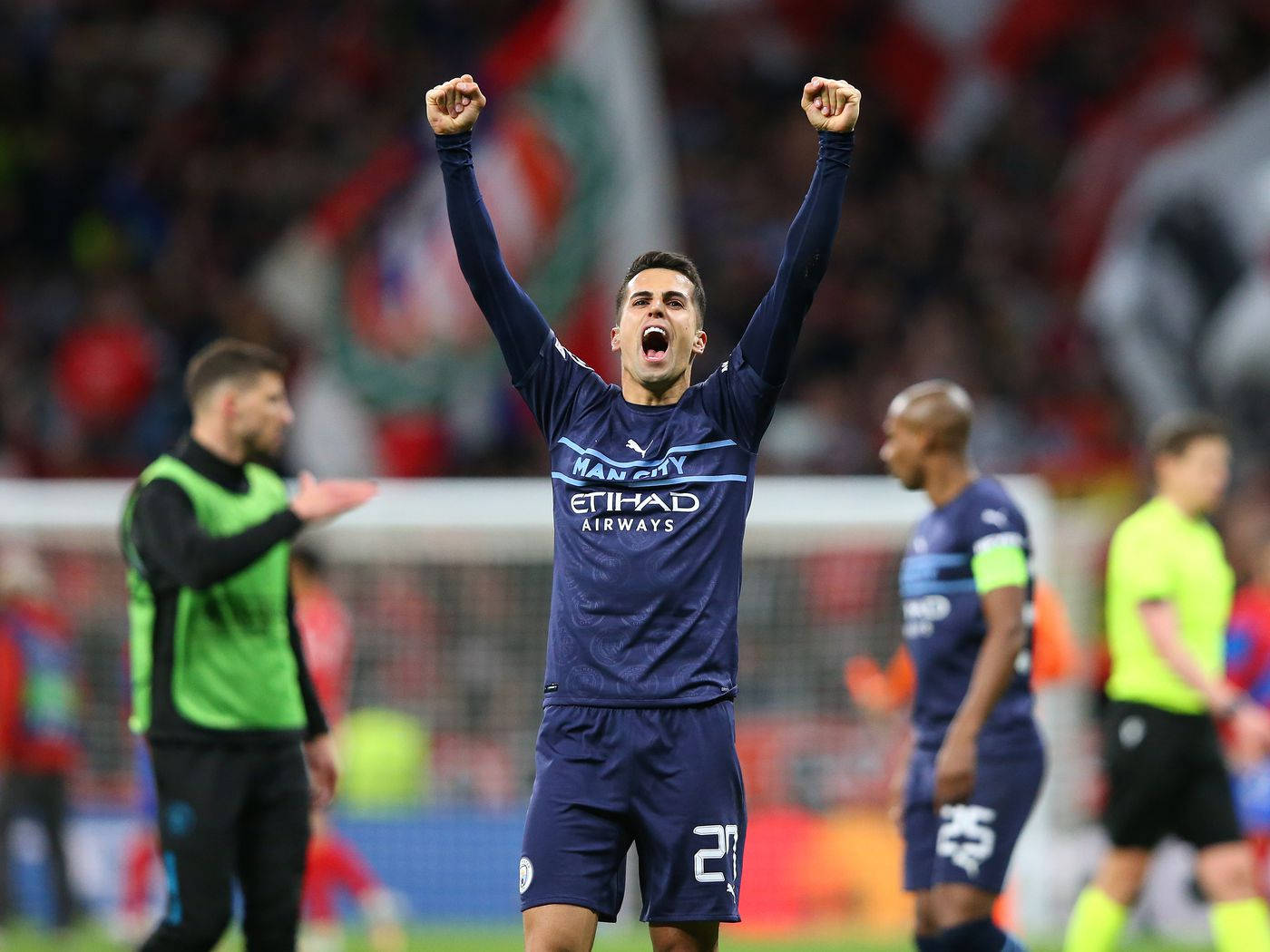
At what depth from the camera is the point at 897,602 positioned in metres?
12.0

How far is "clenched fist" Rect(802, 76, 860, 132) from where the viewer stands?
4699 millimetres

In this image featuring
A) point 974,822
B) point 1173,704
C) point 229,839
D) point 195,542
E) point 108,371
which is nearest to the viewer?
point 195,542

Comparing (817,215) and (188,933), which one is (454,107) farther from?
(188,933)

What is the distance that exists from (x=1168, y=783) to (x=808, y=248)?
3.84 meters

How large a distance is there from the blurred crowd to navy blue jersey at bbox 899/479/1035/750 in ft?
25.6

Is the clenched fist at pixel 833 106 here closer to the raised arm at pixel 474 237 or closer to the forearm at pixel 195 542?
the raised arm at pixel 474 237

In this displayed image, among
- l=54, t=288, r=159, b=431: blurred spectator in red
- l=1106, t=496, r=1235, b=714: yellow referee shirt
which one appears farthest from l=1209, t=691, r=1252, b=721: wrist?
l=54, t=288, r=159, b=431: blurred spectator in red

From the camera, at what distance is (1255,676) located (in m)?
10.7

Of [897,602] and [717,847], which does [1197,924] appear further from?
[717,847]

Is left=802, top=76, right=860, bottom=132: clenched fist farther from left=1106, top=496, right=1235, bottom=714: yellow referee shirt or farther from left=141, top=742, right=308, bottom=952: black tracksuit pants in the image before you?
left=1106, top=496, right=1235, bottom=714: yellow referee shirt

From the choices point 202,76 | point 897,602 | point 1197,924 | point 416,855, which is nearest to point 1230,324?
point 897,602

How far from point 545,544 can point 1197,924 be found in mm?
4431

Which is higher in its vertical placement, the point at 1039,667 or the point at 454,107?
the point at 454,107

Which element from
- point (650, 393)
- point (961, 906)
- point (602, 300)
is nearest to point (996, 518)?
point (961, 906)
